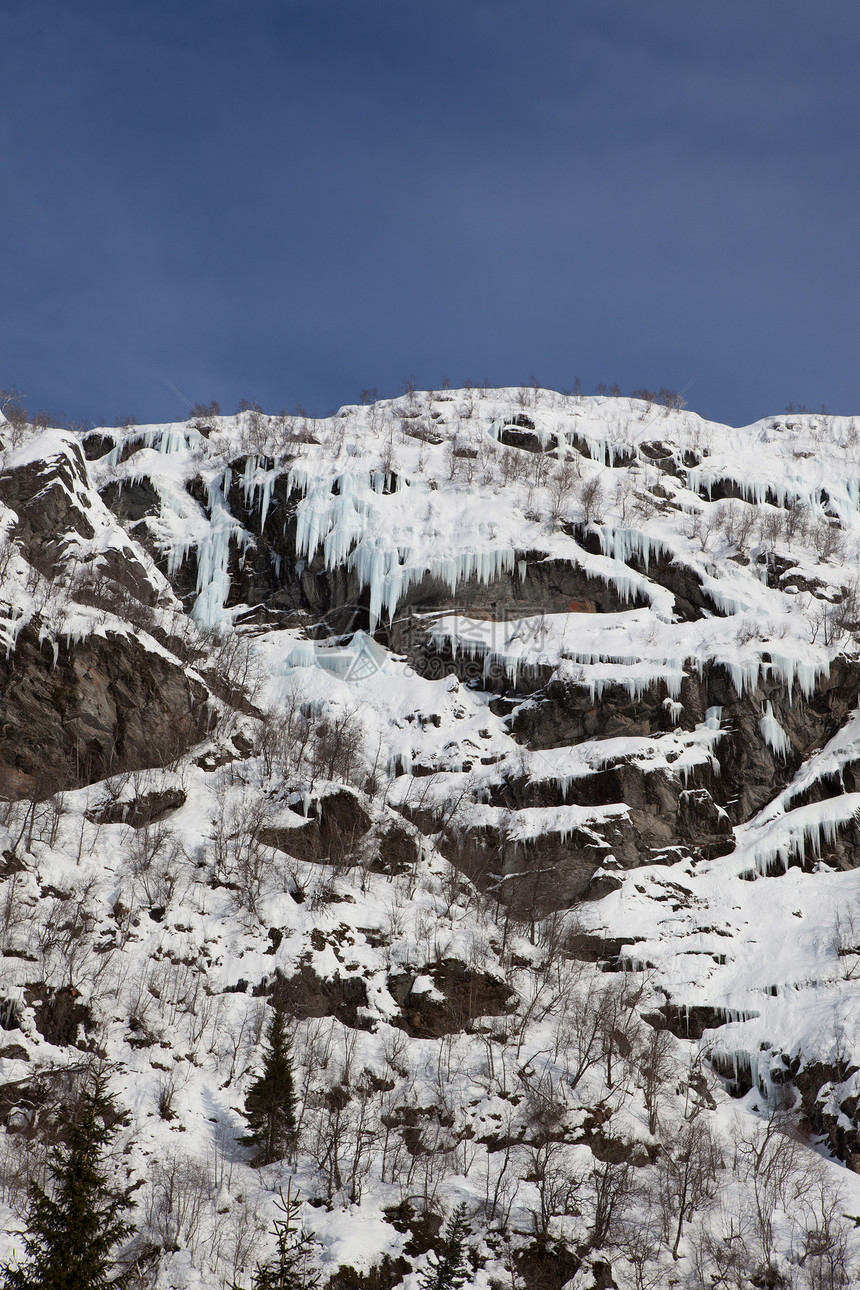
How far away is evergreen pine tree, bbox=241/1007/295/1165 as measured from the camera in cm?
2367

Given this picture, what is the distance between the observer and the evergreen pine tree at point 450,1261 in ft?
60.0

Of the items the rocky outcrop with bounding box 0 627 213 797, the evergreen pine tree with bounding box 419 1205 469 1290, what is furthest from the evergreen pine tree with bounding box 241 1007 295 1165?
the rocky outcrop with bounding box 0 627 213 797

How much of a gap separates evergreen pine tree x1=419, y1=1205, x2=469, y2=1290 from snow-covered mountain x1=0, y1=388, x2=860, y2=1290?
49cm

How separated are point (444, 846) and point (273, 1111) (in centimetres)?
1582

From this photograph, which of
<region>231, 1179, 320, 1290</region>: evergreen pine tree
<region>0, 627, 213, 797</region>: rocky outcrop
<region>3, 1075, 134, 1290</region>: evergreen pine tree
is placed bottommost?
<region>231, 1179, 320, 1290</region>: evergreen pine tree

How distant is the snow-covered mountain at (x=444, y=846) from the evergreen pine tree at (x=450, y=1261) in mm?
490

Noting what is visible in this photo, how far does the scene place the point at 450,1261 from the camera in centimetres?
1833

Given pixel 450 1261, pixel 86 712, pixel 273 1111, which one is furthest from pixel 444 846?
pixel 450 1261

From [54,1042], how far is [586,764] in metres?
24.4

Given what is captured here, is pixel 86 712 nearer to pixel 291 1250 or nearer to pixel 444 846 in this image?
pixel 444 846

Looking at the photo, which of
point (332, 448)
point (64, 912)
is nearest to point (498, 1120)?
point (64, 912)

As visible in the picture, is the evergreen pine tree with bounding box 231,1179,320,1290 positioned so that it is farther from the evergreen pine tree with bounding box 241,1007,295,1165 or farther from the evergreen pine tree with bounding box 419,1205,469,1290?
the evergreen pine tree with bounding box 419,1205,469,1290

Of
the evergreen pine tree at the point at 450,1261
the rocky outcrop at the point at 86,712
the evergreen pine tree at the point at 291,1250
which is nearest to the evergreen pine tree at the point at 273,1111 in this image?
the evergreen pine tree at the point at 291,1250

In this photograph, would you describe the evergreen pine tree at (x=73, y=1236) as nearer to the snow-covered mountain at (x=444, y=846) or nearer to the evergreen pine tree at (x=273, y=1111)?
the snow-covered mountain at (x=444, y=846)
